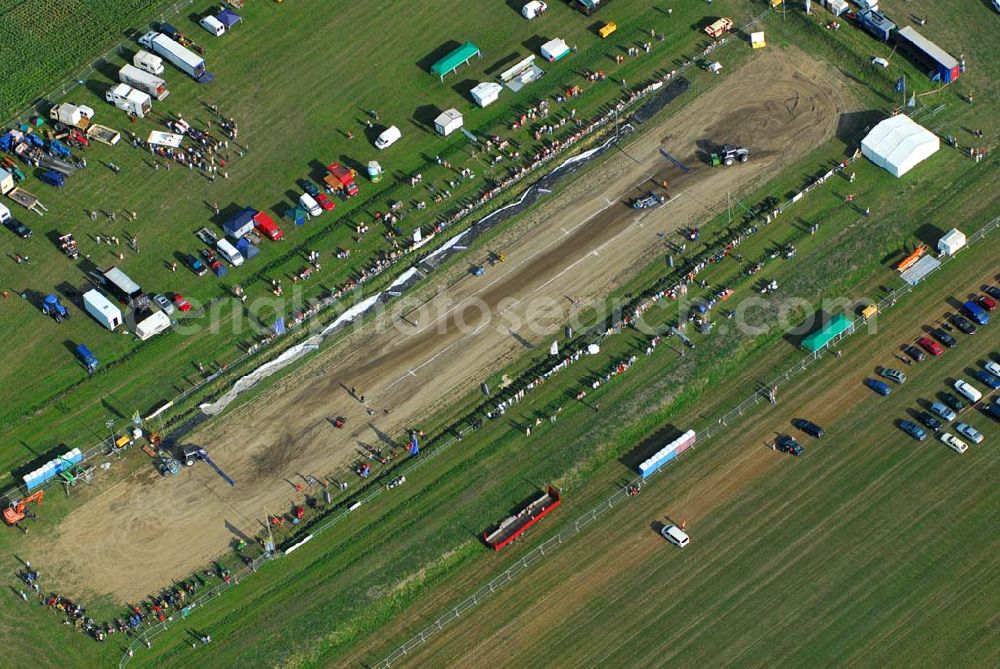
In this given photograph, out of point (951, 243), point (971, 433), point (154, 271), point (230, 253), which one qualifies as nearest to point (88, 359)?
point (154, 271)

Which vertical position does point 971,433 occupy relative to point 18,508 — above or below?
above

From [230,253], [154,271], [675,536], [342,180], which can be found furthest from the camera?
[342,180]

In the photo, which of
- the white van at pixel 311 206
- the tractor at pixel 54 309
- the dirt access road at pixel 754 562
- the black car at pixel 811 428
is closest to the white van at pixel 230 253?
the white van at pixel 311 206

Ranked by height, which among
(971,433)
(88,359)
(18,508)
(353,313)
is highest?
(971,433)

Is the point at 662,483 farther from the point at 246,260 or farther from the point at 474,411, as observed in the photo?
the point at 246,260

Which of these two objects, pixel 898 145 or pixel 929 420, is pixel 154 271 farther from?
pixel 898 145
